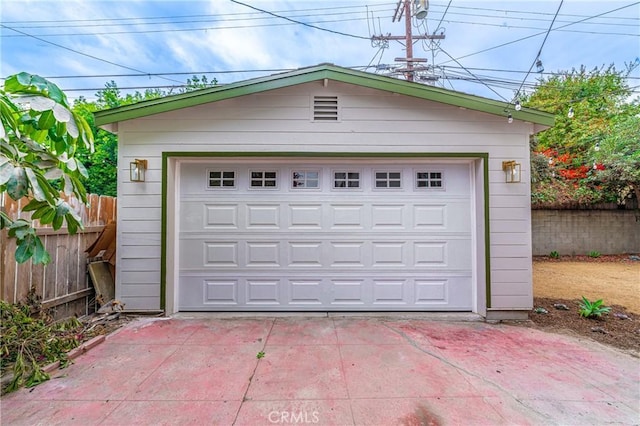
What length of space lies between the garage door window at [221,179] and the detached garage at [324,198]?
0.01m

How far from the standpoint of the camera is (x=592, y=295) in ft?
16.8

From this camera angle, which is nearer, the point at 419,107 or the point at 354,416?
the point at 354,416

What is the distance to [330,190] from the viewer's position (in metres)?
4.15

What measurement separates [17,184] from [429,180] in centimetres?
427

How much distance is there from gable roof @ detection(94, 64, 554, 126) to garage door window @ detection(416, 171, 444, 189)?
0.97 m

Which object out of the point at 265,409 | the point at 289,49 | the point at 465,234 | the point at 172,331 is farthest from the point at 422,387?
the point at 289,49

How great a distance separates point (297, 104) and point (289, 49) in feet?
20.1

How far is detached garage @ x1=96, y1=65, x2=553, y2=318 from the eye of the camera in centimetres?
385

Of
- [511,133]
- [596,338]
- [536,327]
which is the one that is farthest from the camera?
[511,133]

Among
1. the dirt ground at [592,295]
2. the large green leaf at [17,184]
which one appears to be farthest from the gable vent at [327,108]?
the dirt ground at [592,295]

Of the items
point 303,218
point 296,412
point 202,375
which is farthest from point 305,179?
point 296,412

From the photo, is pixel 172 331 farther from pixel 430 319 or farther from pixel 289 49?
pixel 289 49

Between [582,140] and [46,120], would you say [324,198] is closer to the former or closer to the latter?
[46,120]

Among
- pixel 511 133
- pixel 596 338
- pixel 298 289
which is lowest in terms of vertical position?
pixel 596 338
